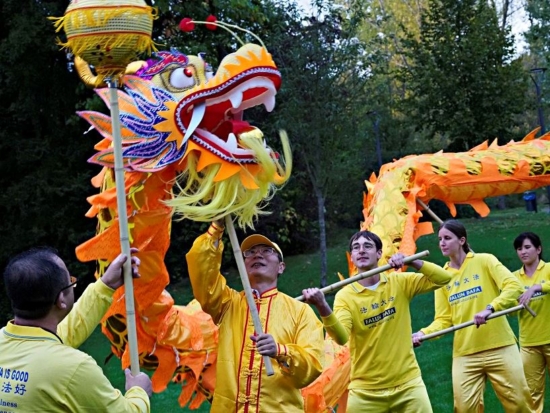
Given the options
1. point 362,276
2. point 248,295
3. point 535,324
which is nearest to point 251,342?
point 248,295

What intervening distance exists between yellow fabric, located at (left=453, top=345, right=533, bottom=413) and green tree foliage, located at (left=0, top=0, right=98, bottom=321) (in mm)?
8391

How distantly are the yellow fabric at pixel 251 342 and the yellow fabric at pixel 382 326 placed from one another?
1.01 m

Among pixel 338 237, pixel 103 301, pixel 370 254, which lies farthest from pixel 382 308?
pixel 338 237

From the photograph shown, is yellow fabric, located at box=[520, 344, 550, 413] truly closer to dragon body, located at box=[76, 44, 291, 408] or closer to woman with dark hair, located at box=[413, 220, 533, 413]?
woman with dark hair, located at box=[413, 220, 533, 413]

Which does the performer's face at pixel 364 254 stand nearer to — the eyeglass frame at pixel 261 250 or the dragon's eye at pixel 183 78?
the eyeglass frame at pixel 261 250

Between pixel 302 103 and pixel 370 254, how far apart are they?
330 inches

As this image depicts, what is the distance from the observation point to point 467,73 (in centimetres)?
1716

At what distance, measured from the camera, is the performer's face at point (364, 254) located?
531 centimetres

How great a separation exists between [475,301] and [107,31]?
3811 mm

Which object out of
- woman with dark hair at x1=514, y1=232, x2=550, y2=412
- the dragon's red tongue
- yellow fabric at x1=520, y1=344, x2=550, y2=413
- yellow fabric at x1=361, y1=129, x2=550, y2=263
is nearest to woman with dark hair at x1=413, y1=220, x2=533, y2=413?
yellow fabric at x1=361, y1=129, x2=550, y2=263

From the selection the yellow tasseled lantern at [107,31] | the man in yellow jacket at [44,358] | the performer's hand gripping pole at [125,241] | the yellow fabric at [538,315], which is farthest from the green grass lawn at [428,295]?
the man in yellow jacket at [44,358]

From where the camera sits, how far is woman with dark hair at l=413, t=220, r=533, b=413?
616cm

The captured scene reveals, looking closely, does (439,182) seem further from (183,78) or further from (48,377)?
(48,377)

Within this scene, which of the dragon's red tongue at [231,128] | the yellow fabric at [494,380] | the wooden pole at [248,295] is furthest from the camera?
the yellow fabric at [494,380]
